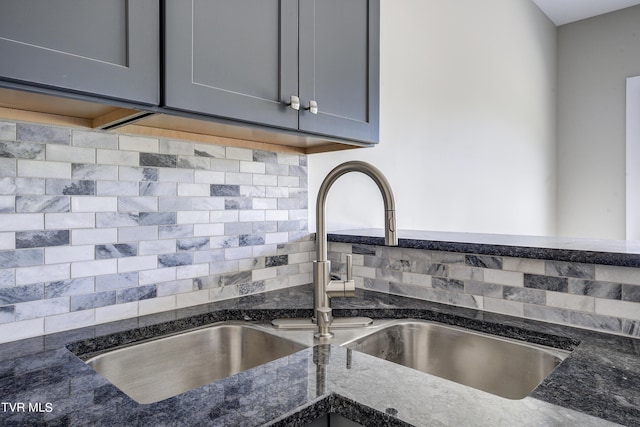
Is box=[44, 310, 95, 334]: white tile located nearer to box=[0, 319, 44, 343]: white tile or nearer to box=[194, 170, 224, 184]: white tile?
box=[0, 319, 44, 343]: white tile

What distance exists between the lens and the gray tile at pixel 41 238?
1015mm

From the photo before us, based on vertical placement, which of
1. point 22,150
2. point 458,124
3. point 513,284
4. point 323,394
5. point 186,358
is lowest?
point 186,358

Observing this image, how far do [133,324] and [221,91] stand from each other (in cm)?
70

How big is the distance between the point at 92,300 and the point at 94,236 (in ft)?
0.59

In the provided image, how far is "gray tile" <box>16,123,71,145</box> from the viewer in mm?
1013

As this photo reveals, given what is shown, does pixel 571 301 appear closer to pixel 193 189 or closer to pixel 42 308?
pixel 193 189

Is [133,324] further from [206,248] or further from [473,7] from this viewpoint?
[473,7]

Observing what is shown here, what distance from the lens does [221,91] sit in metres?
1.00

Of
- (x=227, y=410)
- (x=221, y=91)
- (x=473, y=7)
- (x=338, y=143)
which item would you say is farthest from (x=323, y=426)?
(x=473, y=7)

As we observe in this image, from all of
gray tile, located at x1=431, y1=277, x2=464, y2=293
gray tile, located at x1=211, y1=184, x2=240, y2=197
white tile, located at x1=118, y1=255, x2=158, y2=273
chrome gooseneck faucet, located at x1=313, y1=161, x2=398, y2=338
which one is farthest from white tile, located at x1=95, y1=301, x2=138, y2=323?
gray tile, located at x1=431, y1=277, x2=464, y2=293

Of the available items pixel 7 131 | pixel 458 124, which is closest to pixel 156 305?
pixel 7 131

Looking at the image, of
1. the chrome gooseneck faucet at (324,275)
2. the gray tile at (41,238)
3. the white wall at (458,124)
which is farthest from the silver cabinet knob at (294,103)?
the gray tile at (41,238)

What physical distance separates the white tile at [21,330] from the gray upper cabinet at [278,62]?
67cm

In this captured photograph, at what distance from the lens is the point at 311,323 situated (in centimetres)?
124
